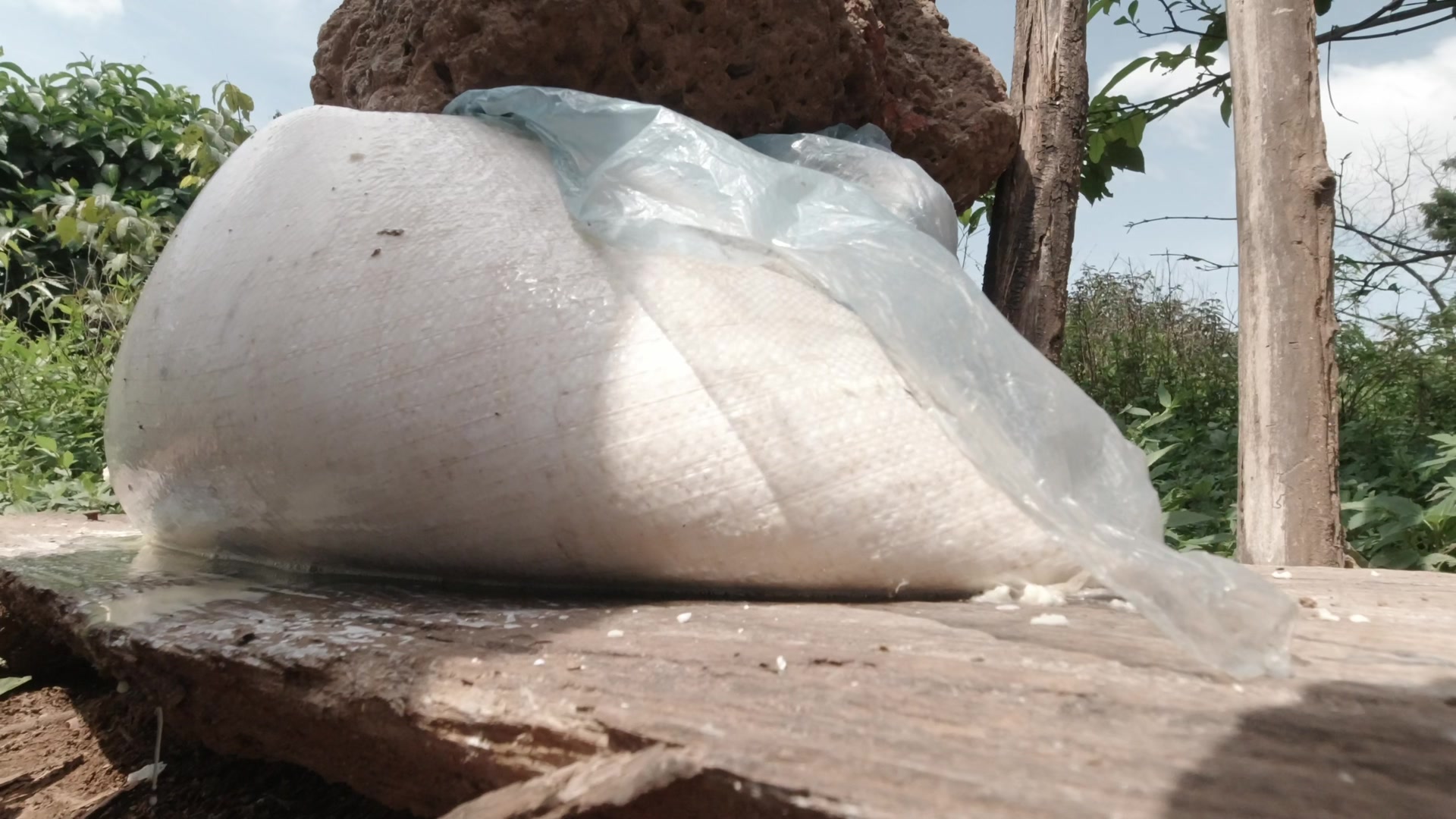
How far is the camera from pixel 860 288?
4.07ft

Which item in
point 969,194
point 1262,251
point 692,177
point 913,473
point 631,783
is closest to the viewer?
point 631,783

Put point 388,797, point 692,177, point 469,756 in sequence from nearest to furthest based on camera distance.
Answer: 1. point 469,756
2. point 388,797
3. point 692,177

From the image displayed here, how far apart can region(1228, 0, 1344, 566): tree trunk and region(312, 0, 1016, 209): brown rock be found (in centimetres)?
54

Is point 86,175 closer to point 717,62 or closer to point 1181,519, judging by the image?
point 717,62

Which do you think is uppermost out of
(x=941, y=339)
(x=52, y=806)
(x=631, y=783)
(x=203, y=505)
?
(x=941, y=339)

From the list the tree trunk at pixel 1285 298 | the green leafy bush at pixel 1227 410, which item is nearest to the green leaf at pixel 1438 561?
the green leafy bush at pixel 1227 410

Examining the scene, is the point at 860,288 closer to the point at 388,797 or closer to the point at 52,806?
the point at 388,797

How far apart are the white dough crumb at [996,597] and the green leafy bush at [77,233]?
2.88 metres

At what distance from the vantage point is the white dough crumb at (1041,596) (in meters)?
1.01

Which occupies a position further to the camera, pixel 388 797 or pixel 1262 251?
pixel 1262 251

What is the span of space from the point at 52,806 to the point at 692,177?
3.80ft

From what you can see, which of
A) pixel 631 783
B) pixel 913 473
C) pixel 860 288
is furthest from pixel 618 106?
pixel 631 783

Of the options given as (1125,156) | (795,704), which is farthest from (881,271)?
(1125,156)

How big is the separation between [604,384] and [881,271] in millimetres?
436
